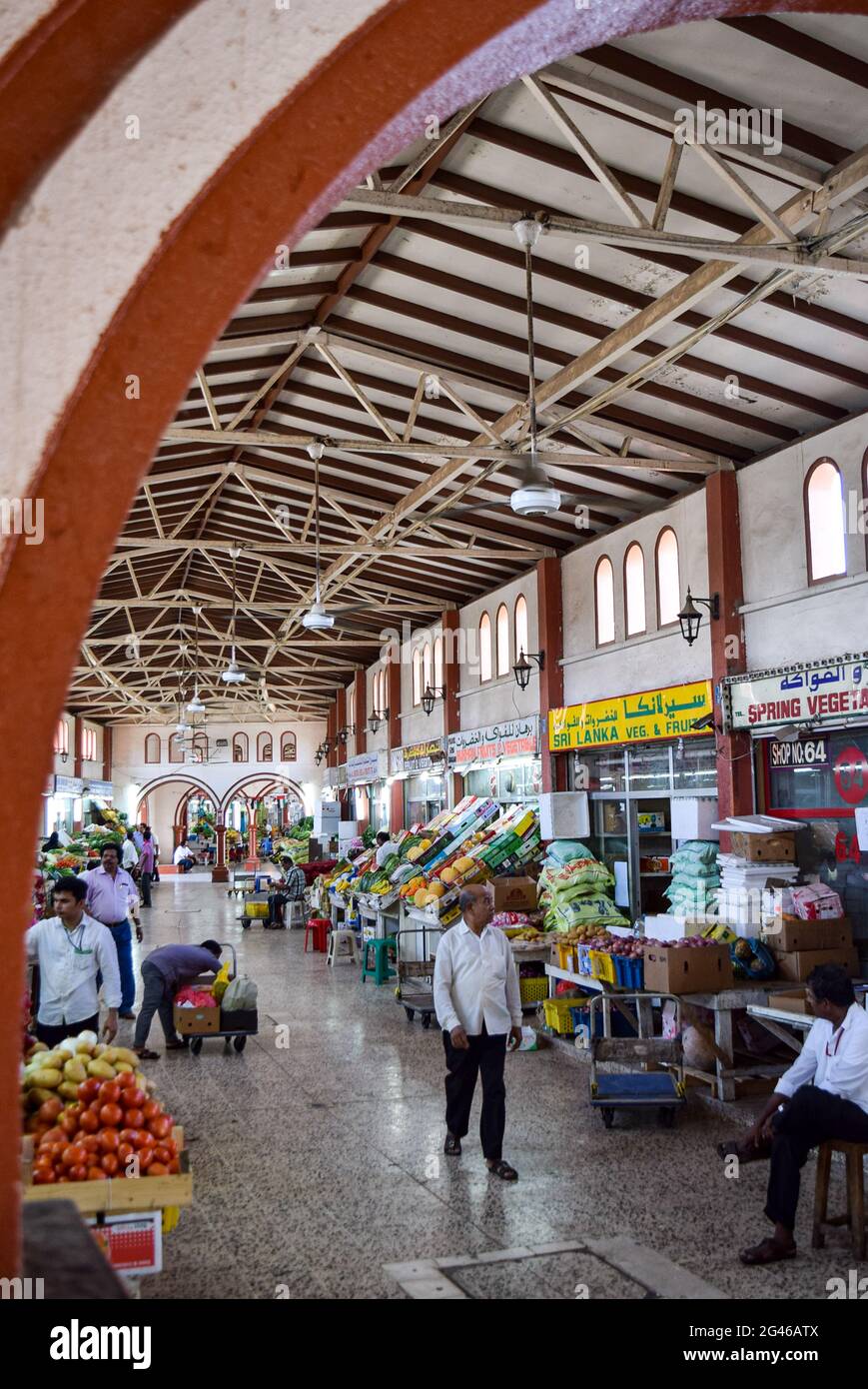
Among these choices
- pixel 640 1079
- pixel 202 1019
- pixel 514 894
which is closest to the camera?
pixel 640 1079

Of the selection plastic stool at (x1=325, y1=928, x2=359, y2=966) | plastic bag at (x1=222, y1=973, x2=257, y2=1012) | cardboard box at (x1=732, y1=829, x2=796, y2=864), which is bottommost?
plastic stool at (x1=325, y1=928, x2=359, y2=966)

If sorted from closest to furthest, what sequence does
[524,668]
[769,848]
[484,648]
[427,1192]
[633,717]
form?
[427,1192]
[769,848]
[633,717]
[524,668]
[484,648]

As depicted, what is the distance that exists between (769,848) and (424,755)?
446 inches

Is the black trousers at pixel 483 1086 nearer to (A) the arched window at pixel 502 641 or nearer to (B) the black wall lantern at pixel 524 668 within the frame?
(B) the black wall lantern at pixel 524 668

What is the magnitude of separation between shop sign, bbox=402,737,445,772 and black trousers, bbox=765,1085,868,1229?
13952 mm

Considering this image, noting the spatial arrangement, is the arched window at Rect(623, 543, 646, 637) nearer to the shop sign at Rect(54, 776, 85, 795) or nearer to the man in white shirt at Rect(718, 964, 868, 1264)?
the man in white shirt at Rect(718, 964, 868, 1264)

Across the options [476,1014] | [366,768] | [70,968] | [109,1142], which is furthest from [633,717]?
[366,768]

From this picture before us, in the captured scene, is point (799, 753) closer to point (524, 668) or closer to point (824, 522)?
point (824, 522)

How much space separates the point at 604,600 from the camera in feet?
45.1

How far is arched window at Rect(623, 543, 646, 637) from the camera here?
12.9m

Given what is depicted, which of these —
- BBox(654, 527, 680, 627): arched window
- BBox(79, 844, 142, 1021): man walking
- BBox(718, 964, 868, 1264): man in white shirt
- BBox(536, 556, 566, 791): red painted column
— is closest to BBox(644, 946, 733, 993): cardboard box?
BBox(718, 964, 868, 1264): man in white shirt

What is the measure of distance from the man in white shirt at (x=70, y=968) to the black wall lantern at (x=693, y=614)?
652 centimetres

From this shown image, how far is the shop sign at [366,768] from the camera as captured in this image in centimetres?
2391

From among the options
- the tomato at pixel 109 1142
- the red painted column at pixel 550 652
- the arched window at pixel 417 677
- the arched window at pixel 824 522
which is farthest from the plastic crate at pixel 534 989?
the arched window at pixel 417 677
